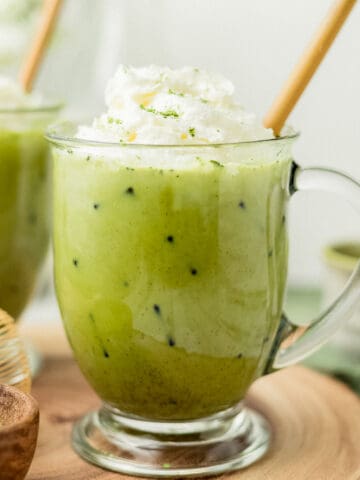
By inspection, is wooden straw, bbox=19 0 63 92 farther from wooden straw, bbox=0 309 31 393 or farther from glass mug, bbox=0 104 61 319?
wooden straw, bbox=0 309 31 393

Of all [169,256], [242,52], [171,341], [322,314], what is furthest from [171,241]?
[242,52]

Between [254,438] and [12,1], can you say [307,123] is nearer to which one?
[12,1]

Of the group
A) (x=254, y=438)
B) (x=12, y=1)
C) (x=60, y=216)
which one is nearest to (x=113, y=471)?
(x=254, y=438)

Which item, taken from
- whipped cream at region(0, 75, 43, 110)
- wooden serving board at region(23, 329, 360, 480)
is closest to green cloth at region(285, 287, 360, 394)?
wooden serving board at region(23, 329, 360, 480)

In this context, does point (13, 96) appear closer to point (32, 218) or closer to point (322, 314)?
point (32, 218)

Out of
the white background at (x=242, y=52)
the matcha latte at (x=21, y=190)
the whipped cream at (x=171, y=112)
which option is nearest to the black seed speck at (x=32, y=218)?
the matcha latte at (x=21, y=190)

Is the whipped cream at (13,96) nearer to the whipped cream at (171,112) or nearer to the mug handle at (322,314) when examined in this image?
the whipped cream at (171,112)
